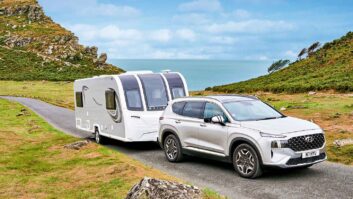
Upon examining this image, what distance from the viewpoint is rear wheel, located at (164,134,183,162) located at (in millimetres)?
15180

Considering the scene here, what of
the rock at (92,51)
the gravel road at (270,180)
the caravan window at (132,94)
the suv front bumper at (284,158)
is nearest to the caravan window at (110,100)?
the caravan window at (132,94)

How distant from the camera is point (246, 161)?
12.5 metres

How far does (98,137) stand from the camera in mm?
21391

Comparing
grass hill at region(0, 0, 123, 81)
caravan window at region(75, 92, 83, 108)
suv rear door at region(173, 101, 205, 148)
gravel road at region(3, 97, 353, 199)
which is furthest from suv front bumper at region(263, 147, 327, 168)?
grass hill at region(0, 0, 123, 81)

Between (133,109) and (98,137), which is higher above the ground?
(133,109)

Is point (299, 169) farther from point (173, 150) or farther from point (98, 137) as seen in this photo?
point (98, 137)

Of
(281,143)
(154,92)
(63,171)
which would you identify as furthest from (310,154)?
(154,92)

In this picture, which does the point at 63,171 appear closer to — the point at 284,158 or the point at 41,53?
the point at 284,158

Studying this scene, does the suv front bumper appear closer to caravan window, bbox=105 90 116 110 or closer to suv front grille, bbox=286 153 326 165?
suv front grille, bbox=286 153 326 165

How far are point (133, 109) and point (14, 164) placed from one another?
471 cm

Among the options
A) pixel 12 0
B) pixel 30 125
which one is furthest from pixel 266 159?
pixel 12 0

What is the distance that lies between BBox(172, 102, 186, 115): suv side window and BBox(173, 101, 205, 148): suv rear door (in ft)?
0.24

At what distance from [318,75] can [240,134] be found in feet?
127

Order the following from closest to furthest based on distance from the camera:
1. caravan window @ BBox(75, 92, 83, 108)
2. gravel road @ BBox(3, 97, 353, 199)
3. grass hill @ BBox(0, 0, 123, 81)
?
gravel road @ BBox(3, 97, 353, 199) → caravan window @ BBox(75, 92, 83, 108) → grass hill @ BBox(0, 0, 123, 81)
